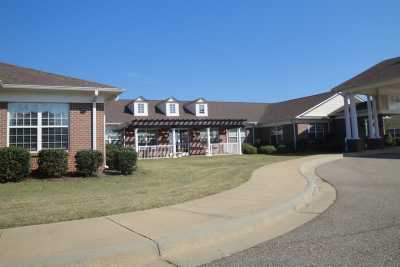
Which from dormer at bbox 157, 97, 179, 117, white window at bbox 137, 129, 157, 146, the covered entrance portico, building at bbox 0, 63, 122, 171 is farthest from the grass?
dormer at bbox 157, 97, 179, 117

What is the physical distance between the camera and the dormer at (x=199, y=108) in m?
35.0

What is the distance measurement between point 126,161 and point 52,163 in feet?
8.76

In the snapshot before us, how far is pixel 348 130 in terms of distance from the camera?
26406 millimetres

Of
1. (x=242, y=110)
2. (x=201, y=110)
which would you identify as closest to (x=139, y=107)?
(x=201, y=110)

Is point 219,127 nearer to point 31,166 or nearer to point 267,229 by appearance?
point 31,166

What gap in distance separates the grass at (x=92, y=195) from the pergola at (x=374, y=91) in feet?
52.2

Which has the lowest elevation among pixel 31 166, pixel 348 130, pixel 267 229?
pixel 267 229

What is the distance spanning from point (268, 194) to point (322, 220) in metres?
2.53

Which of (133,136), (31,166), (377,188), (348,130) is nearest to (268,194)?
(377,188)

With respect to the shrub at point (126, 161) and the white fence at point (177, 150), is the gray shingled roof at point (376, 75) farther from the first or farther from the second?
the shrub at point (126, 161)

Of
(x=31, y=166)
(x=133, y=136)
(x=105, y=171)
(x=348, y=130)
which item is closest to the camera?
(x=31, y=166)

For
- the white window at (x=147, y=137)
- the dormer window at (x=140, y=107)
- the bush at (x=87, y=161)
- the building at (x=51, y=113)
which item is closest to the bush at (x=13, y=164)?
the building at (x=51, y=113)

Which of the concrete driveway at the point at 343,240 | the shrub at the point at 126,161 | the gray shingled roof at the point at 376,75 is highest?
the gray shingled roof at the point at 376,75

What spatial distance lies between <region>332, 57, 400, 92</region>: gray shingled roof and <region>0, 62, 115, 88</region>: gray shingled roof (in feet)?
59.4
